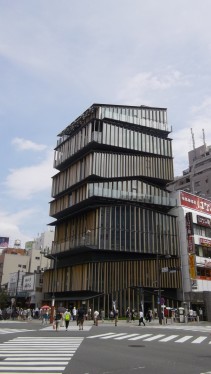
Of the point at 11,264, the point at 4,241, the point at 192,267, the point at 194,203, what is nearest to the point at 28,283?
the point at 4,241

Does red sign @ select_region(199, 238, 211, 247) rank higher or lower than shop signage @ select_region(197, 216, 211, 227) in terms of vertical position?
lower

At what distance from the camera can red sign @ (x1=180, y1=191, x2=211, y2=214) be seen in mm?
57656

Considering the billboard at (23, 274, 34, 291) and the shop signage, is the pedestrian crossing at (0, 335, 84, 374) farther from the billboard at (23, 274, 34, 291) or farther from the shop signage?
the billboard at (23, 274, 34, 291)

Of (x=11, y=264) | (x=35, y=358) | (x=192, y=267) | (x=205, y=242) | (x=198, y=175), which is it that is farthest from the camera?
(x=11, y=264)

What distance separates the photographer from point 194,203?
195 feet

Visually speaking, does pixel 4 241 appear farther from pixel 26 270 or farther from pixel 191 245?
pixel 191 245

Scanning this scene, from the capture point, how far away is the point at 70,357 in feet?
41.2

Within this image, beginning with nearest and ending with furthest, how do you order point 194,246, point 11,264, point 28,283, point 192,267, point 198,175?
point 192,267, point 194,246, point 28,283, point 198,175, point 11,264

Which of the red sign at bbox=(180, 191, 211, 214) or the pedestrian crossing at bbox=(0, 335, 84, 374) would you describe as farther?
the red sign at bbox=(180, 191, 211, 214)

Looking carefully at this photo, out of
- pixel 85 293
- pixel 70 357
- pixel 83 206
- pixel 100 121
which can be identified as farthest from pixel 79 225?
pixel 70 357

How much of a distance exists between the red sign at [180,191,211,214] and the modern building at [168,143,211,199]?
25059 millimetres

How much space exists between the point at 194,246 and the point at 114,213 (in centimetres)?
1330

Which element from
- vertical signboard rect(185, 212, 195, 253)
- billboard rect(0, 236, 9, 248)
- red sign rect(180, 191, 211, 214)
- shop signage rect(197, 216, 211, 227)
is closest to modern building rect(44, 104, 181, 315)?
vertical signboard rect(185, 212, 195, 253)

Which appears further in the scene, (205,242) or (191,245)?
(205,242)
